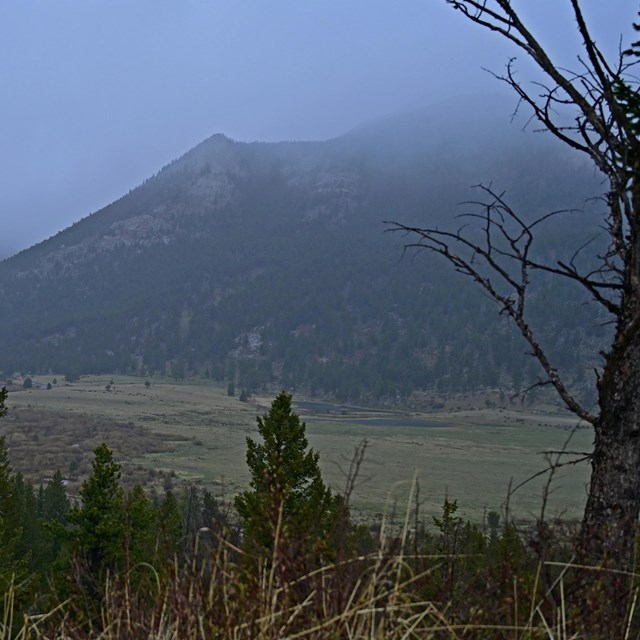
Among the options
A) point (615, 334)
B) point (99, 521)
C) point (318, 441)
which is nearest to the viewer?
point (615, 334)

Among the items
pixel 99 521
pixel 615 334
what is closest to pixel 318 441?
pixel 99 521

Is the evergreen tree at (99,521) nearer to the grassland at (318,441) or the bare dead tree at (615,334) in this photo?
the grassland at (318,441)

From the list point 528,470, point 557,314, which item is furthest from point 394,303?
point 528,470

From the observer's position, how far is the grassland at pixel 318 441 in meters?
47.0

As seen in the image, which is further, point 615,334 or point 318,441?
point 318,441

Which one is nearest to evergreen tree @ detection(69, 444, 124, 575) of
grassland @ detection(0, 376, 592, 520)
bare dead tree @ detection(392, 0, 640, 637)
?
grassland @ detection(0, 376, 592, 520)

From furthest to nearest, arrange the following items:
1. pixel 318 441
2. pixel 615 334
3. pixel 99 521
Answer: pixel 318 441, pixel 99 521, pixel 615 334

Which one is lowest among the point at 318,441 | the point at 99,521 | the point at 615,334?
the point at 318,441

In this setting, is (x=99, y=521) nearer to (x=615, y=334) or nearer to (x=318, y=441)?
(x=615, y=334)

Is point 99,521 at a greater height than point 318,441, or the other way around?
point 99,521

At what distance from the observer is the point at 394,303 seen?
6993 inches

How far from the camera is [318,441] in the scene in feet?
232

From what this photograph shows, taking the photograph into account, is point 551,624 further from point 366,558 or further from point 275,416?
point 275,416

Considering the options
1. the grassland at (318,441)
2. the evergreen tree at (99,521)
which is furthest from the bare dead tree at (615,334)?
the grassland at (318,441)
